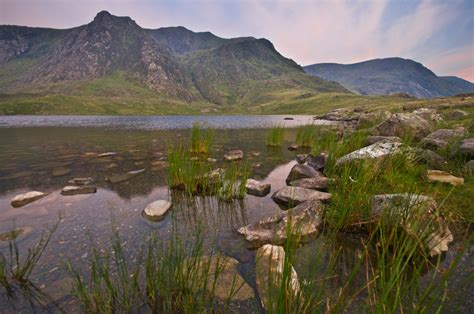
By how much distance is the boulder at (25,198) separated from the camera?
6.33 m

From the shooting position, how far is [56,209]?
6008 mm

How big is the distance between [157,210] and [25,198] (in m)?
4.08

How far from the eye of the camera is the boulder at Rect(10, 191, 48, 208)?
633cm

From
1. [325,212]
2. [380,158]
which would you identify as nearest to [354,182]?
[325,212]

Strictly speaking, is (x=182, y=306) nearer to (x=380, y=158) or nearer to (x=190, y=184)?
(x=190, y=184)

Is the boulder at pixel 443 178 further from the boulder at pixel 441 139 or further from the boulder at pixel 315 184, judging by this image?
the boulder at pixel 441 139

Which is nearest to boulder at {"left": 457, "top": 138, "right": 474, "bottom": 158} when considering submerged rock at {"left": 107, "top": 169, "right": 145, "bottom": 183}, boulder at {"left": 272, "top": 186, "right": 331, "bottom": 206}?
boulder at {"left": 272, "top": 186, "right": 331, "bottom": 206}

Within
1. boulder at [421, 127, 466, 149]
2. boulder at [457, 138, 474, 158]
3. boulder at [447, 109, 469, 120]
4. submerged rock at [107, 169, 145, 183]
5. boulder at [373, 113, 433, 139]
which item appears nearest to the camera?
boulder at [457, 138, 474, 158]

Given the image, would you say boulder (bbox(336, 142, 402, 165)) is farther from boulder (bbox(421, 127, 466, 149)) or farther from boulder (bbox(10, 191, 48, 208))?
boulder (bbox(10, 191, 48, 208))

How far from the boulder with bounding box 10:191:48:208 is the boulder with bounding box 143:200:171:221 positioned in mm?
3517

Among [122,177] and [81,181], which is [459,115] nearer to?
[122,177]

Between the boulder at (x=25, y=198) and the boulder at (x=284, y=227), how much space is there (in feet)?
19.9

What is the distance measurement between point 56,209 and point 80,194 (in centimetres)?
125

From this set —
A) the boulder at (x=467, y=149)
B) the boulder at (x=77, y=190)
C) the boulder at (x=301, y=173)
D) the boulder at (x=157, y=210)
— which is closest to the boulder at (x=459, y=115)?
the boulder at (x=467, y=149)
